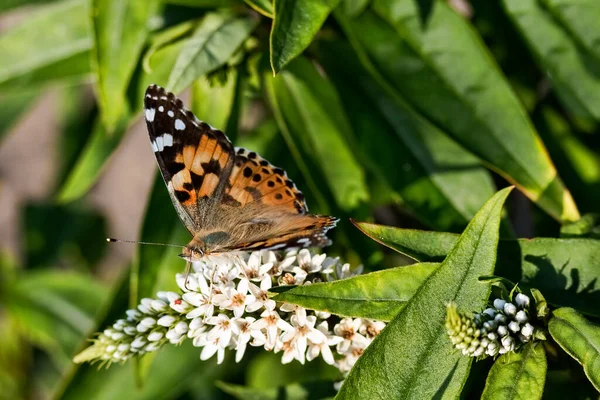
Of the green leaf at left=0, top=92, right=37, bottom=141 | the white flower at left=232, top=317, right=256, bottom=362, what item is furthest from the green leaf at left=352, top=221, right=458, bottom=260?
the green leaf at left=0, top=92, right=37, bottom=141

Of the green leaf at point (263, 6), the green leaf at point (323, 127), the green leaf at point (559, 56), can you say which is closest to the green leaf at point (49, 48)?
the green leaf at point (323, 127)

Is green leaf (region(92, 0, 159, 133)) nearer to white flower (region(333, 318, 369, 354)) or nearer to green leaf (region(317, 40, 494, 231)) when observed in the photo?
green leaf (region(317, 40, 494, 231))

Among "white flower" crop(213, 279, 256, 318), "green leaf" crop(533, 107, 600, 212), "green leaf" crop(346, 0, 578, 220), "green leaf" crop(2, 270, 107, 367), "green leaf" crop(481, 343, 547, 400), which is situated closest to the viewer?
"green leaf" crop(481, 343, 547, 400)

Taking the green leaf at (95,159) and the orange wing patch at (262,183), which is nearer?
the orange wing patch at (262,183)

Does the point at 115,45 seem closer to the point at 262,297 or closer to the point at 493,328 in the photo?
the point at 262,297

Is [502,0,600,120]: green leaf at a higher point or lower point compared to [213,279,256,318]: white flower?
higher

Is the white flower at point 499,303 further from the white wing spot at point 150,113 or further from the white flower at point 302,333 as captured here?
the white wing spot at point 150,113

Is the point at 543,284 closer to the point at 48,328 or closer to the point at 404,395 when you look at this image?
the point at 404,395

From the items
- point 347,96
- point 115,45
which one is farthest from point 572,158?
point 115,45
